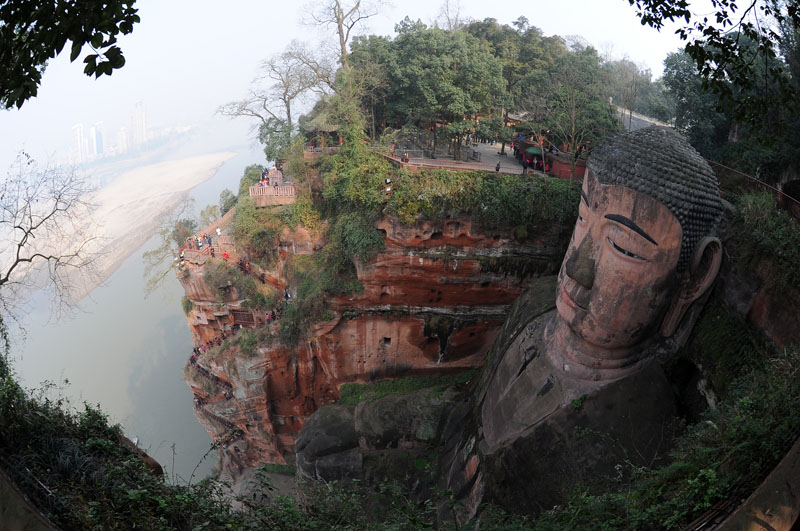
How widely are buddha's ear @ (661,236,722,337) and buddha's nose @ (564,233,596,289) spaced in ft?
4.22

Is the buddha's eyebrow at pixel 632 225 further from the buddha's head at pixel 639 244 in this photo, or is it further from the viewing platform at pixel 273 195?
the viewing platform at pixel 273 195

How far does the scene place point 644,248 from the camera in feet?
24.7

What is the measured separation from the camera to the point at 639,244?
7.55m

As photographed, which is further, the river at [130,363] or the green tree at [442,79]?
the river at [130,363]

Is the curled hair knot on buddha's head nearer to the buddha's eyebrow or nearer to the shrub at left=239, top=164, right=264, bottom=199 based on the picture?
the buddha's eyebrow

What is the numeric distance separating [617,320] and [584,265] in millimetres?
933

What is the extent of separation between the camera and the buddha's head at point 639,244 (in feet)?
24.7

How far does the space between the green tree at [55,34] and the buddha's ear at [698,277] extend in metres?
7.52

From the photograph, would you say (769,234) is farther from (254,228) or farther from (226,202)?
(226,202)

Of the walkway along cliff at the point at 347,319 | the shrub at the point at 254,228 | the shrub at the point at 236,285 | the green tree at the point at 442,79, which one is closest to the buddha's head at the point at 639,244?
the walkway along cliff at the point at 347,319

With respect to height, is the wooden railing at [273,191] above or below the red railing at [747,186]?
below

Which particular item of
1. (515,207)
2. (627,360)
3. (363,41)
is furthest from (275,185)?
(627,360)

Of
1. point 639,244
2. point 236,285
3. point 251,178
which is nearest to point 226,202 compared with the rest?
point 251,178

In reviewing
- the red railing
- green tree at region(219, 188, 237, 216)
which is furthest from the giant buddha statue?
green tree at region(219, 188, 237, 216)
